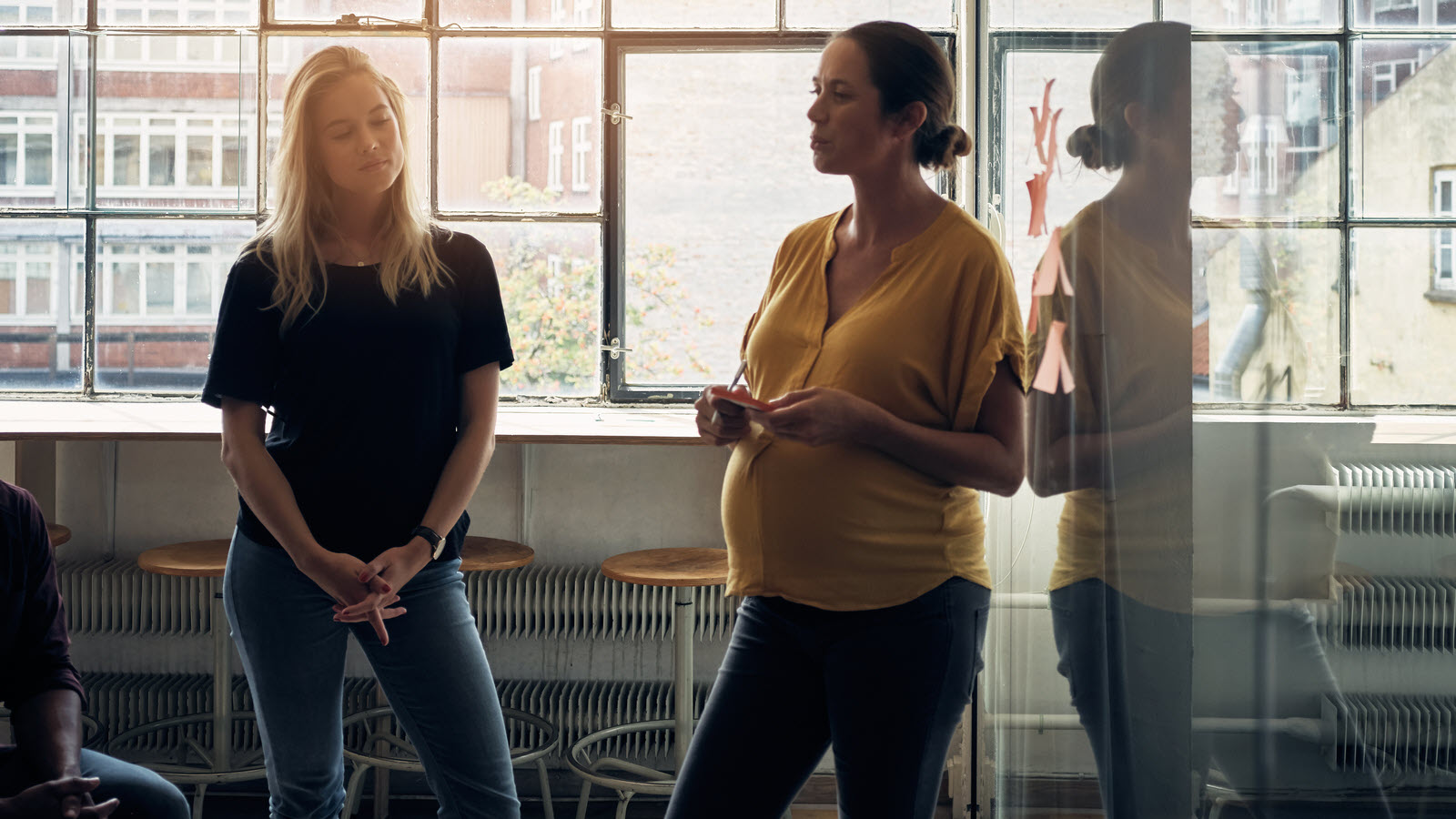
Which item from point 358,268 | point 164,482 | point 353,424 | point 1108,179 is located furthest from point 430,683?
point 164,482

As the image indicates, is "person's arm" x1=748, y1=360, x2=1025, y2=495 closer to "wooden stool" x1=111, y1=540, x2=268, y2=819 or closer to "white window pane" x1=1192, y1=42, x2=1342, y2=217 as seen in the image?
"white window pane" x1=1192, y1=42, x2=1342, y2=217

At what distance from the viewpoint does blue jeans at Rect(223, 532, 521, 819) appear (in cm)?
157

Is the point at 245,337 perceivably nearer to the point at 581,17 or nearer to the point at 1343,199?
the point at 1343,199

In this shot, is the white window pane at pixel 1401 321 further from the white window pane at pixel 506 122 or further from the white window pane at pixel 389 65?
the white window pane at pixel 389 65

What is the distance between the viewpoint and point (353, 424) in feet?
5.17

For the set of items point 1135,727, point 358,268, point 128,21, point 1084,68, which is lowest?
point 1135,727

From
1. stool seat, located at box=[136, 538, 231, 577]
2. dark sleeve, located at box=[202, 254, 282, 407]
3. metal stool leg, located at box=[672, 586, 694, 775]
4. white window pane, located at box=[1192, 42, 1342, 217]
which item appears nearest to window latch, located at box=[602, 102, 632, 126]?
metal stool leg, located at box=[672, 586, 694, 775]

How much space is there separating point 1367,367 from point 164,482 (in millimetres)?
3374

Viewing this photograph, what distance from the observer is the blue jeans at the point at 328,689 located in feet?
5.15

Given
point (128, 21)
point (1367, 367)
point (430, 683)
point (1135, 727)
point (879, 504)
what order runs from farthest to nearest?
point (128, 21)
point (430, 683)
point (879, 504)
point (1135, 727)
point (1367, 367)

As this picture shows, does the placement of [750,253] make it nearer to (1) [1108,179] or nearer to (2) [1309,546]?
(1) [1108,179]

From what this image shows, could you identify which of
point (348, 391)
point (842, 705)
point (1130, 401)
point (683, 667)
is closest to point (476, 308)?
point (348, 391)

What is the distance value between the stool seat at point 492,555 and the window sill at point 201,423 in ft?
0.95

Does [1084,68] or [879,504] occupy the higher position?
[1084,68]
